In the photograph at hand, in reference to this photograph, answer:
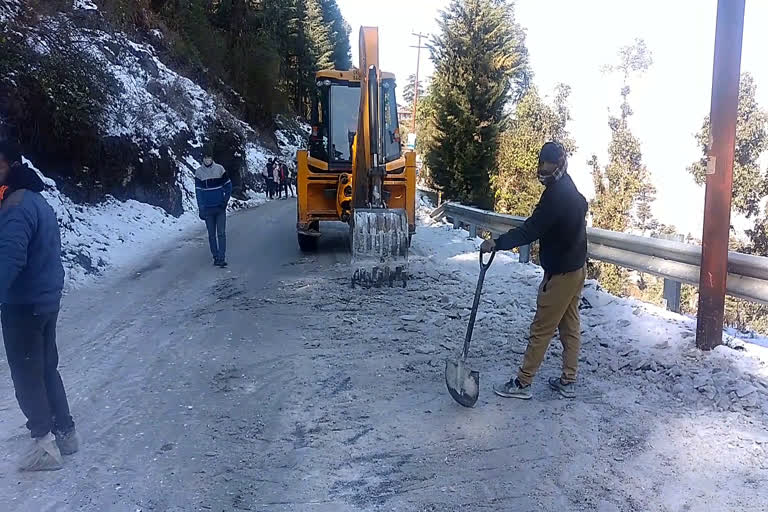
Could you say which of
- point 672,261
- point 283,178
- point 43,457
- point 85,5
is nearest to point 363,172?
point 672,261

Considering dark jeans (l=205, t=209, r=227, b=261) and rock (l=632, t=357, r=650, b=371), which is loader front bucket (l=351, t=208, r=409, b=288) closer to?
dark jeans (l=205, t=209, r=227, b=261)

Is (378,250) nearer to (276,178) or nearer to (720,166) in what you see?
(720,166)

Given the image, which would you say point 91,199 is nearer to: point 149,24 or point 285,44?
point 149,24

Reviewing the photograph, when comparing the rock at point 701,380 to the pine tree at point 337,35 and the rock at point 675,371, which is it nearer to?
the rock at point 675,371

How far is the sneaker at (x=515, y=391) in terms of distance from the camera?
4887mm

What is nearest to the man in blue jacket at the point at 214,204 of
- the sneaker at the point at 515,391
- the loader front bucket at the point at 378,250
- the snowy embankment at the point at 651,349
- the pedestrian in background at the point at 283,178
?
the loader front bucket at the point at 378,250

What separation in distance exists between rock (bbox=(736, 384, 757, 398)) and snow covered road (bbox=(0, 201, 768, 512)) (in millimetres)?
14

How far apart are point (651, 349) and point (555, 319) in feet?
4.57

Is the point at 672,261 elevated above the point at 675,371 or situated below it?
above

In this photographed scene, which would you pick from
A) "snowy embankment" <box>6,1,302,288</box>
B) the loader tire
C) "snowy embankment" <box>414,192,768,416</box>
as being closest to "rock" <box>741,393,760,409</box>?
"snowy embankment" <box>414,192,768,416</box>

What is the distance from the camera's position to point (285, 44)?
50.4 metres

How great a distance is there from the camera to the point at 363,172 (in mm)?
9695

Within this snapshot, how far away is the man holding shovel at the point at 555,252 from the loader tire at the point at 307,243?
7.30m

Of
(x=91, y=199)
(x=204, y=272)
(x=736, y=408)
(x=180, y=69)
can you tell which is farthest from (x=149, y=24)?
(x=736, y=408)
